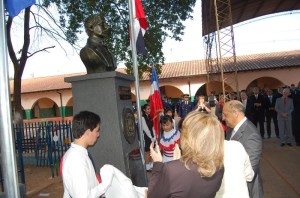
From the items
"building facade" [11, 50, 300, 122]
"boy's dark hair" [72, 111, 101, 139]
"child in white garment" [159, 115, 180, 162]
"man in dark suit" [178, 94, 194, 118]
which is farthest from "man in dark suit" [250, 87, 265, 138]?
"building facade" [11, 50, 300, 122]

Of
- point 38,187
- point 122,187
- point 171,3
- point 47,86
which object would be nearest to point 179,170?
point 122,187

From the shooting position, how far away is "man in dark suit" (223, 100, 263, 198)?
2.78 metres

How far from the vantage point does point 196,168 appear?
1725 millimetres

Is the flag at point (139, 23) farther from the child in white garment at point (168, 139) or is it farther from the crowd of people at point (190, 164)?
the crowd of people at point (190, 164)

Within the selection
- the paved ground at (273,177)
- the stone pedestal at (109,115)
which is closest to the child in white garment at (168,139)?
the stone pedestal at (109,115)

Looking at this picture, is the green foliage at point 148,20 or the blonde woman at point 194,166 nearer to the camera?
the blonde woman at point 194,166

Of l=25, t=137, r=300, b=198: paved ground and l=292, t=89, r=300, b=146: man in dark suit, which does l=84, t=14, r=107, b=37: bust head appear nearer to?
l=25, t=137, r=300, b=198: paved ground

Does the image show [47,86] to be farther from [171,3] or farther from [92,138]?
[92,138]

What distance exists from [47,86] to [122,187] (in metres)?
28.3

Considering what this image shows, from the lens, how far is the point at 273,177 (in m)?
5.95

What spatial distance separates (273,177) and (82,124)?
474 centimetres

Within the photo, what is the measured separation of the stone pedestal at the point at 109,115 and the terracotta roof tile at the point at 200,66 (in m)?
18.7

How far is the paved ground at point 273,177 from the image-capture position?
5176mm

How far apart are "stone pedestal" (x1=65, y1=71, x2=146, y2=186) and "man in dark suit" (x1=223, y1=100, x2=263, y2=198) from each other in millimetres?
1508
